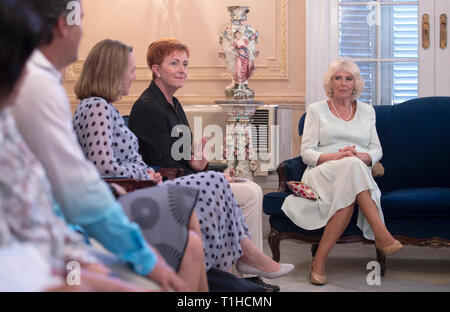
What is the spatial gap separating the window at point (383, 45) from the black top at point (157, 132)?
2.42 meters

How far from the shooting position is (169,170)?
2980mm

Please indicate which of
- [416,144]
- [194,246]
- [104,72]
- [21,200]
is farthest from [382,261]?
[21,200]

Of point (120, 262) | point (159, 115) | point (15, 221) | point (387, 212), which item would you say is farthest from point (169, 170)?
point (15, 221)

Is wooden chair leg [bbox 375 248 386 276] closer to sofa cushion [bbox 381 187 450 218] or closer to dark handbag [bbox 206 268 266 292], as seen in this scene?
sofa cushion [bbox 381 187 450 218]

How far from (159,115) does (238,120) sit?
169 cm

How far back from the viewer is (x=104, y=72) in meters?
2.62

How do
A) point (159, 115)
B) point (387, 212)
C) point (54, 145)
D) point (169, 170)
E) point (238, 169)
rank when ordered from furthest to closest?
point (238, 169)
point (387, 212)
point (159, 115)
point (169, 170)
point (54, 145)

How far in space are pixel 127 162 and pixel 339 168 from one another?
4.55 feet

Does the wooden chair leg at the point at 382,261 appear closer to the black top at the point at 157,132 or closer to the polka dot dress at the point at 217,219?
the black top at the point at 157,132

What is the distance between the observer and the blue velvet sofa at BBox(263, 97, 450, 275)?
363 cm

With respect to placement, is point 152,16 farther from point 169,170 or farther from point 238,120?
point 169,170

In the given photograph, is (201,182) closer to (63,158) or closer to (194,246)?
(194,246)

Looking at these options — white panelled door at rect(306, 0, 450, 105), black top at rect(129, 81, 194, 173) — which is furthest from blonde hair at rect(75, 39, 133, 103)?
white panelled door at rect(306, 0, 450, 105)

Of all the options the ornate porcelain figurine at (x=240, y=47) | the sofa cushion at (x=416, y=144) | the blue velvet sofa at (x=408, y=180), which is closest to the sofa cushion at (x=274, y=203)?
the blue velvet sofa at (x=408, y=180)
